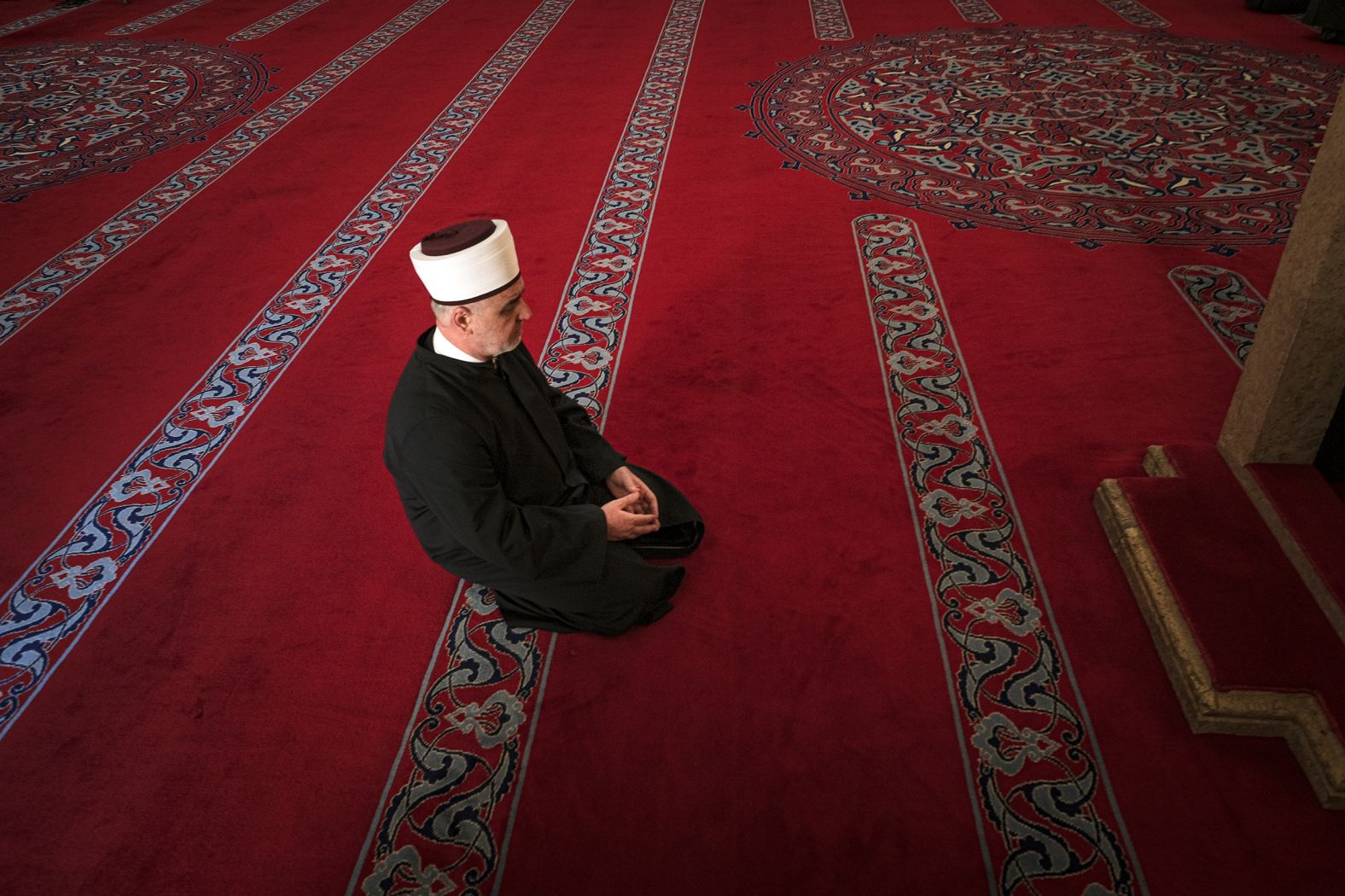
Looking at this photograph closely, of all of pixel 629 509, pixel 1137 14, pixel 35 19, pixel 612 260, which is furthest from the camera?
pixel 35 19

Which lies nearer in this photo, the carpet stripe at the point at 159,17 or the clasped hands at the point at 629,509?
the clasped hands at the point at 629,509

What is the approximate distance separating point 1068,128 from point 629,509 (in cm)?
367

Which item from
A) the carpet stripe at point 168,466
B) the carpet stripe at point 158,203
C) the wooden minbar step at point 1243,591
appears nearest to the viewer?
the wooden minbar step at point 1243,591

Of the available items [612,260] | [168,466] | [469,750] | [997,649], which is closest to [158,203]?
[168,466]

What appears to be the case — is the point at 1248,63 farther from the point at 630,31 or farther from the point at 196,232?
the point at 196,232

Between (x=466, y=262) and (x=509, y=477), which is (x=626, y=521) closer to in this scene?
(x=509, y=477)

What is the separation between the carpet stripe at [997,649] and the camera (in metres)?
1.54

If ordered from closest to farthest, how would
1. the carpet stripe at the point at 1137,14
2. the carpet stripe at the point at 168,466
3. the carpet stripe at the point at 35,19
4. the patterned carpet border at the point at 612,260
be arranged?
Answer: the carpet stripe at the point at 168,466
the patterned carpet border at the point at 612,260
the carpet stripe at the point at 1137,14
the carpet stripe at the point at 35,19

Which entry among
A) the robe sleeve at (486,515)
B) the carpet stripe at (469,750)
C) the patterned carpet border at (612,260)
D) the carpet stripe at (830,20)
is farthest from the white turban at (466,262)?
the carpet stripe at (830,20)

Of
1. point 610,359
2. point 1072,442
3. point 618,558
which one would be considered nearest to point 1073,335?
point 1072,442

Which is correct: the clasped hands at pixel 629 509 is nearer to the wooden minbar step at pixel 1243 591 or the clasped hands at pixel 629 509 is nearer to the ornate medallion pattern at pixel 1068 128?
the wooden minbar step at pixel 1243 591

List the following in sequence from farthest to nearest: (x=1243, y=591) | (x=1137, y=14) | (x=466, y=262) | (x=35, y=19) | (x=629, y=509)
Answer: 1. (x=35, y=19)
2. (x=1137, y=14)
3. (x=629, y=509)
4. (x=1243, y=591)
5. (x=466, y=262)

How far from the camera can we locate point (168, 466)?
2.52 metres

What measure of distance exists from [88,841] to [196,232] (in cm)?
291
